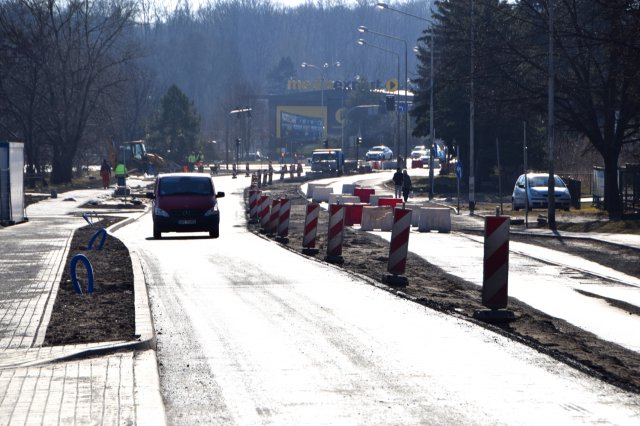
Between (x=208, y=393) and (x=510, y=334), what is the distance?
461 centimetres

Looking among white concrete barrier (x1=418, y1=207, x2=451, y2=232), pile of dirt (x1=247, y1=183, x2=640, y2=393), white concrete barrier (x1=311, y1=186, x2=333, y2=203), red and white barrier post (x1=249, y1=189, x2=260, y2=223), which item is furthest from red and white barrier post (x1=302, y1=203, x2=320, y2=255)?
white concrete barrier (x1=311, y1=186, x2=333, y2=203)

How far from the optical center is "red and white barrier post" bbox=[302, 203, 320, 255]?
85.2 ft

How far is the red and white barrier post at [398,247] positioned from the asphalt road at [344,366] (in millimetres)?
1191

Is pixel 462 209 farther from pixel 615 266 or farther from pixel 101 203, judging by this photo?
pixel 615 266

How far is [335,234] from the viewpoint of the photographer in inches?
Result: 932

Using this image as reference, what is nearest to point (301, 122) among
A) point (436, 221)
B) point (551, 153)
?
point (551, 153)

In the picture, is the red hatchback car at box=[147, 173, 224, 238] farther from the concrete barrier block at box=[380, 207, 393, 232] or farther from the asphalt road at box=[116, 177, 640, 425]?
the asphalt road at box=[116, 177, 640, 425]

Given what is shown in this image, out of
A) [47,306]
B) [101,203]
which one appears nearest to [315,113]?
[101,203]

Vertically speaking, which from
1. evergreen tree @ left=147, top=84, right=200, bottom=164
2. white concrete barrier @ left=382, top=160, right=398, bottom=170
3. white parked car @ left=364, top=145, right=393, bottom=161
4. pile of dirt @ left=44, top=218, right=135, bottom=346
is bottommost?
pile of dirt @ left=44, top=218, right=135, bottom=346

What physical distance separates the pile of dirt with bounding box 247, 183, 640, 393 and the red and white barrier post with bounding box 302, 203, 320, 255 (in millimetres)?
300

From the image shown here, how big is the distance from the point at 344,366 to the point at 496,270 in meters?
4.80

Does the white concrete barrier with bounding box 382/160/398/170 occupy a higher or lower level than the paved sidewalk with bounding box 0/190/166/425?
higher

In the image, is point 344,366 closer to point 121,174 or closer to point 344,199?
point 344,199

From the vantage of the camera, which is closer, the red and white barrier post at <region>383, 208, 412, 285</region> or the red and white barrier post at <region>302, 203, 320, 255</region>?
the red and white barrier post at <region>383, 208, 412, 285</region>
